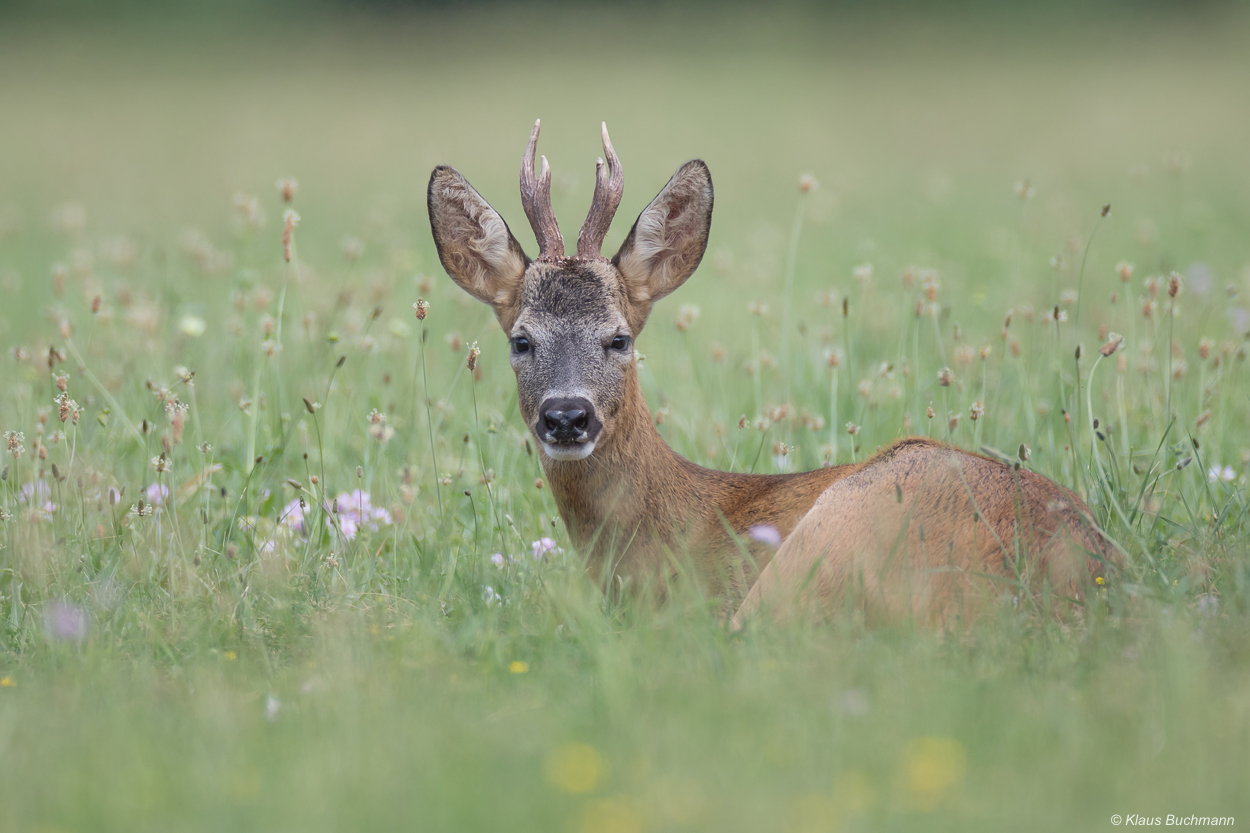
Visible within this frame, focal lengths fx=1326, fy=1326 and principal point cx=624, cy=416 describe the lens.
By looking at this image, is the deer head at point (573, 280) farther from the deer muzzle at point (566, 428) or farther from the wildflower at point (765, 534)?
the wildflower at point (765, 534)

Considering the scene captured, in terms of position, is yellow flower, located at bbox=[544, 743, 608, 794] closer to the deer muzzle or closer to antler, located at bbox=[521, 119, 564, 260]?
the deer muzzle

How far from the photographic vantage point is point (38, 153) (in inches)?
668

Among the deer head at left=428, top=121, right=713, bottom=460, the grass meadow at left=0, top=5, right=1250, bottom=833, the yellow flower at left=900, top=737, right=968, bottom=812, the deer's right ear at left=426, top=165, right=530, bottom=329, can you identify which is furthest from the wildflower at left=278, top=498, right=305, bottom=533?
the yellow flower at left=900, top=737, right=968, bottom=812

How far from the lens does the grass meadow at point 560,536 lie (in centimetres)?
256

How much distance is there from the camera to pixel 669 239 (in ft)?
15.9

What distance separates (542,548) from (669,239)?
1231 millimetres

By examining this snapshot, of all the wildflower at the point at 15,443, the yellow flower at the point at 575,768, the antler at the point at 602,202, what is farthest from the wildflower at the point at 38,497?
the yellow flower at the point at 575,768

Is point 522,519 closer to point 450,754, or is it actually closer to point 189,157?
point 450,754

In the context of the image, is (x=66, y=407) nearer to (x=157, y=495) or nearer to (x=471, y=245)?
(x=157, y=495)

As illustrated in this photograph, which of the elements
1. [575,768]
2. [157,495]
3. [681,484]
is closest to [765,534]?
[681,484]

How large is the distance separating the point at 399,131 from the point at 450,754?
1781 cm

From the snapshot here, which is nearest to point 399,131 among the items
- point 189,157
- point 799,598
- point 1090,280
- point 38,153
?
point 189,157

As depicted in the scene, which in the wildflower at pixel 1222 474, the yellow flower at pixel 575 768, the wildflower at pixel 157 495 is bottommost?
the yellow flower at pixel 575 768

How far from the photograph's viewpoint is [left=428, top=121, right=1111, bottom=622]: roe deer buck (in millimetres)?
3729
